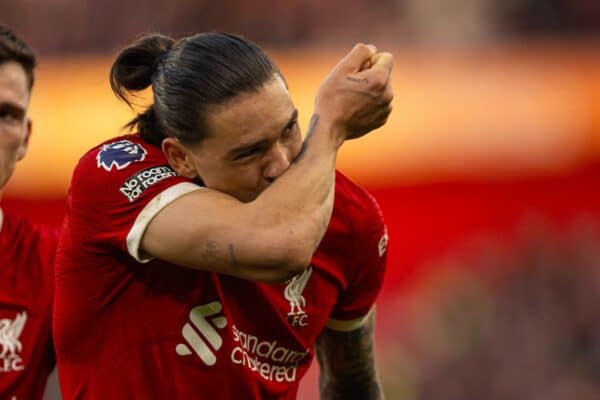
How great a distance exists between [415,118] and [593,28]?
1506mm

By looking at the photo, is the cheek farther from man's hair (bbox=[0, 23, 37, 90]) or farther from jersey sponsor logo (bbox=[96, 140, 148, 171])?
man's hair (bbox=[0, 23, 37, 90])

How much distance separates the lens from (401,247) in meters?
8.38

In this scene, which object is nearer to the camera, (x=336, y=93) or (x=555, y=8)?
(x=336, y=93)

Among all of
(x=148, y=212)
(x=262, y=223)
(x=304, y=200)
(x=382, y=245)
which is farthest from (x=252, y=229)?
(x=382, y=245)

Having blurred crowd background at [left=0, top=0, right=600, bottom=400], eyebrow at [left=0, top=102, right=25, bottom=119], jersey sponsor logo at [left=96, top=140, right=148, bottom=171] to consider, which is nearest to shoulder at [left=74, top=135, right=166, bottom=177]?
jersey sponsor logo at [left=96, top=140, right=148, bottom=171]

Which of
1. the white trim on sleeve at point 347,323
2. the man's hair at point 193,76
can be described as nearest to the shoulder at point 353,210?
the white trim on sleeve at point 347,323

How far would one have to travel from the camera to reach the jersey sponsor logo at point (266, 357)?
327cm

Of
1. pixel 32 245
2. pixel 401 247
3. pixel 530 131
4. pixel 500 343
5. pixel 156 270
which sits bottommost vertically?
pixel 500 343

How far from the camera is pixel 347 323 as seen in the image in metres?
3.73

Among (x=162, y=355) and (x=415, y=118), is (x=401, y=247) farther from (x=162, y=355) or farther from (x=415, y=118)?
(x=162, y=355)

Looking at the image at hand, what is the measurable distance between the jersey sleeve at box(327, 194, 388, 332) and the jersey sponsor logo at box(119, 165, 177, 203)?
26.1 inches

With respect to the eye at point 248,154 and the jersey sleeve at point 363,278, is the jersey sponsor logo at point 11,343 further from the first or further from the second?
the eye at point 248,154

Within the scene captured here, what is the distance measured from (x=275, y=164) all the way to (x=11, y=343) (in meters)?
1.25

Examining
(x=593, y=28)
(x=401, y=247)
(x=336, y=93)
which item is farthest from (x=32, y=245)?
(x=593, y=28)
